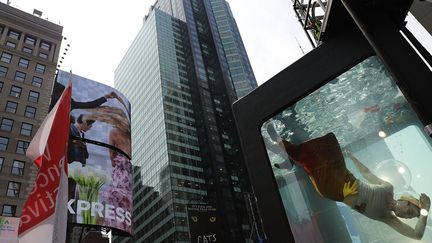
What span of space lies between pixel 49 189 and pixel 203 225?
12715 millimetres

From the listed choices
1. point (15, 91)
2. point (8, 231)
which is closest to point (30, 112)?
point (15, 91)

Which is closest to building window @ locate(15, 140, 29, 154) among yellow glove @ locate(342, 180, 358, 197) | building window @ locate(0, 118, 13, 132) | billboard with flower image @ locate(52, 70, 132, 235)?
building window @ locate(0, 118, 13, 132)

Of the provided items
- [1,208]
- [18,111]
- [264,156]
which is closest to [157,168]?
[18,111]

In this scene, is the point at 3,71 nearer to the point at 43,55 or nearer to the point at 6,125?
the point at 43,55

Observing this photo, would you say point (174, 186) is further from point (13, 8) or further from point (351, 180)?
point (351, 180)

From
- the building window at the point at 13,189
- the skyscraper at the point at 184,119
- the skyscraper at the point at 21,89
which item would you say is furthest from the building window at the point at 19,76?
the skyscraper at the point at 184,119

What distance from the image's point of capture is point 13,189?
3884cm

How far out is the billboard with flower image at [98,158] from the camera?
24878 mm

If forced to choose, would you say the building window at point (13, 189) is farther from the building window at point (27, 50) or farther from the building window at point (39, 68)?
the building window at point (27, 50)

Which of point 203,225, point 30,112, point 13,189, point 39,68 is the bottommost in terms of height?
point 203,225

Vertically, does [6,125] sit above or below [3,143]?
above

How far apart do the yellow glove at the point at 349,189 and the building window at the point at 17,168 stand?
143ft

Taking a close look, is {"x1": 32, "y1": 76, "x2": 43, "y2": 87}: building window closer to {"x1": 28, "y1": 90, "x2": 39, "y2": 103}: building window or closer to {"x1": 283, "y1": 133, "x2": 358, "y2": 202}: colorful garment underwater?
{"x1": 28, "y1": 90, "x2": 39, "y2": 103}: building window

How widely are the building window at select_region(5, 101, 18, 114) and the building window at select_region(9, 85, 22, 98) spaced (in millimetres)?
1369
